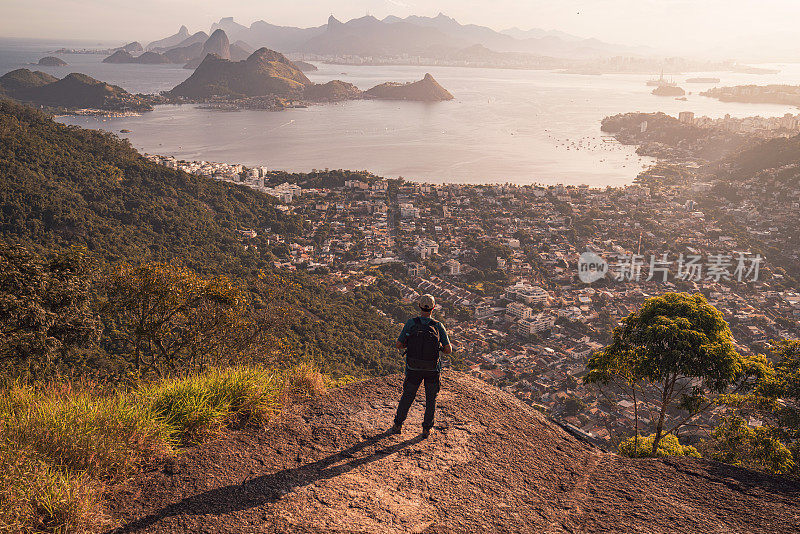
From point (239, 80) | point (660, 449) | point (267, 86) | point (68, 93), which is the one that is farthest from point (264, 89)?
point (660, 449)

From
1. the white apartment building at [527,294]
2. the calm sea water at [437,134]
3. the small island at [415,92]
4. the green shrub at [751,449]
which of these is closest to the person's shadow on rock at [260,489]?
the green shrub at [751,449]

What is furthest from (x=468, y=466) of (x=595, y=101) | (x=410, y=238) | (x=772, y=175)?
(x=595, y=101)

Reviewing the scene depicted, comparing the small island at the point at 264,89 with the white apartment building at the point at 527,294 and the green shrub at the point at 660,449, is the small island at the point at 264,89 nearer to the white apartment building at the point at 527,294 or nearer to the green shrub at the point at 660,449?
the white apartment building at the point at 527,294

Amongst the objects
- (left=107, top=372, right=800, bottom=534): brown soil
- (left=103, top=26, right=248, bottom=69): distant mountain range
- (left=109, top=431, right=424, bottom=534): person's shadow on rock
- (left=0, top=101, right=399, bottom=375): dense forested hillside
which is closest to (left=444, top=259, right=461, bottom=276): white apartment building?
(left=0, top=101, right=399, bottom=375): dense forested hillside

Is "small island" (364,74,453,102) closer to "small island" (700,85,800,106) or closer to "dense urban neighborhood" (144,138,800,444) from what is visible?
"small island" (700,85,800,106)

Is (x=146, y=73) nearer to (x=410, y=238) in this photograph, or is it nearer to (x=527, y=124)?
(x=527, y=124)

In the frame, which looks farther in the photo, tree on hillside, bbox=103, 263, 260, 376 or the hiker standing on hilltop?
tree on hillside, bbox=103, 263, 260, 376

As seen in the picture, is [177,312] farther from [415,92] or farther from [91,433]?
[415,92]
